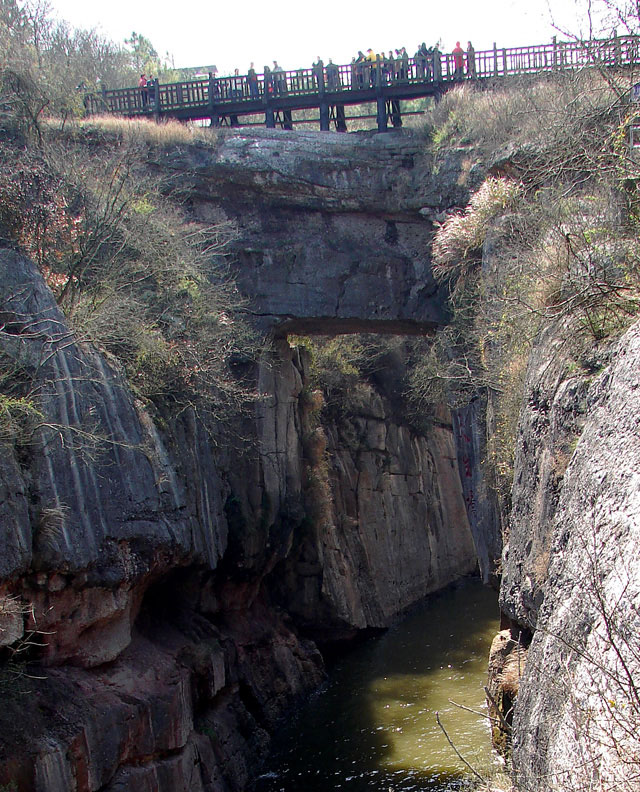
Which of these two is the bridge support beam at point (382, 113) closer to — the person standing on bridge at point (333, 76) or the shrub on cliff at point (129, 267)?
the person standing on bridge at point (333, 76)

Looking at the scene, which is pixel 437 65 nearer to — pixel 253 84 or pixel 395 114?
pixel 395 114

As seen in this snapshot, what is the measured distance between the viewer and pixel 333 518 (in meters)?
21.5

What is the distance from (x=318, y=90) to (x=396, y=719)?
43.2ft

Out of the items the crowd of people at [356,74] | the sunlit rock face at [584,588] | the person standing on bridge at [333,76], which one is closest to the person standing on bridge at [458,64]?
the crowd of people at [356,74]

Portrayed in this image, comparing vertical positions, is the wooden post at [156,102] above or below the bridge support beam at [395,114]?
above

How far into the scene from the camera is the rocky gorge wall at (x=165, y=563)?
31.8 feet

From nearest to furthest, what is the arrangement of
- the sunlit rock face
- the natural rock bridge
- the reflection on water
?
the sunlit rock face, the reflection on water, the natural rock bridge

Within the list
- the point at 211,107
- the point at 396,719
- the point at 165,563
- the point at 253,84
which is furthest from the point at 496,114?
the point at 396,719

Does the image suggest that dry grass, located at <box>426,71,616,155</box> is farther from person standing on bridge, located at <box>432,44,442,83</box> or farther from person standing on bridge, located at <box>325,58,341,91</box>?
person standing on bridge, located at <box>325,58,341,91</box>

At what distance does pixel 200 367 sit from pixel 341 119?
27.8 feet

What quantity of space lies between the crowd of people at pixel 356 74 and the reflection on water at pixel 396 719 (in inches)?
478

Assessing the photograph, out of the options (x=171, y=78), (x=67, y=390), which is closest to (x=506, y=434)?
(x=67, y=390)

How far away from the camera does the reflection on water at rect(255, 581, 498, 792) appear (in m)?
12.6

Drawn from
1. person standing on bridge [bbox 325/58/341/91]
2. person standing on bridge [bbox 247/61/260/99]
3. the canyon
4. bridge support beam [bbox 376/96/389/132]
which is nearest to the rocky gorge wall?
the canyon
